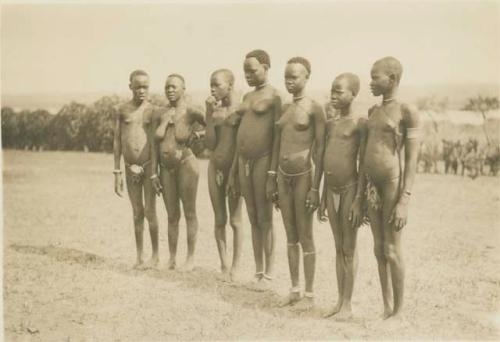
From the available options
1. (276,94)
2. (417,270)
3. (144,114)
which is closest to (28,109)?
(144,114)

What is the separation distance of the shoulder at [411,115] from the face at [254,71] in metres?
1.26

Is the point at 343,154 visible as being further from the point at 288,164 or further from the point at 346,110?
the point at 288,164

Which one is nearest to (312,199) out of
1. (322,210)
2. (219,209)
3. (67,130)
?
(322,210)

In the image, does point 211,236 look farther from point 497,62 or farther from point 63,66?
point 497,62

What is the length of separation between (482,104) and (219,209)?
11.9ft

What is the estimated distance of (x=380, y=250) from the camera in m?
4.30

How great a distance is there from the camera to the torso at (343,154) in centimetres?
433

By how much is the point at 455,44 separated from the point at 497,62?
0.42 metres

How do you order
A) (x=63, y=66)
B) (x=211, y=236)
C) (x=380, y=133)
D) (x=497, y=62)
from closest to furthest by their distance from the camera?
(x=380, y=133)
(x=497, y=62)
(x=63, y=66)
(x=211, y=236)

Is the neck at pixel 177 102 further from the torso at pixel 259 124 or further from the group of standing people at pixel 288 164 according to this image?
the torso at pixel 259 124

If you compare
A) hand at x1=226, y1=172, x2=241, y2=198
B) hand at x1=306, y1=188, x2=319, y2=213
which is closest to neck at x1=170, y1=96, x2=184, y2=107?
hand at x1=226, y1=172, x2=241, y2=198

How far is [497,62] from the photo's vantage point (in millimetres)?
5449

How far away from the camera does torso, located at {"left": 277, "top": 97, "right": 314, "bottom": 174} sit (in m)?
4.56

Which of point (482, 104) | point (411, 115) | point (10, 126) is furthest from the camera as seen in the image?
point (10, 126)
